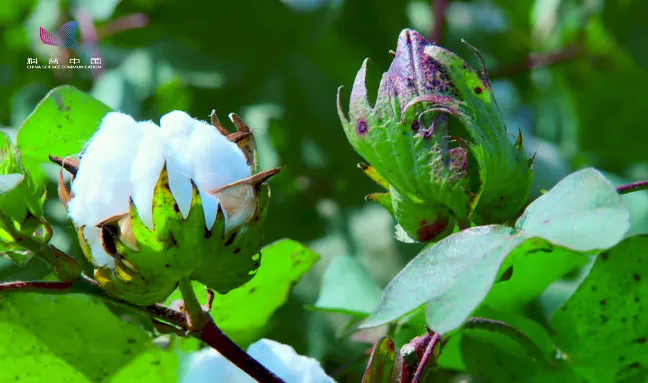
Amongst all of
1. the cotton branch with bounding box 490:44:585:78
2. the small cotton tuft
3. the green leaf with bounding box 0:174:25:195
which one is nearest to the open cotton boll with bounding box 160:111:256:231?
the small cotton tuft

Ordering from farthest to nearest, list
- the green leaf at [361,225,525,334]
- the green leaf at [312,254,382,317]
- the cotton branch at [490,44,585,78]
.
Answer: the cotton branch at [490,44,585,78], the green leaf at [312,254,382,317], the green leaf at [361,225,525,334]

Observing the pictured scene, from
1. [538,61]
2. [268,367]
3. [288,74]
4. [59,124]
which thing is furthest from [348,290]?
[538,61]

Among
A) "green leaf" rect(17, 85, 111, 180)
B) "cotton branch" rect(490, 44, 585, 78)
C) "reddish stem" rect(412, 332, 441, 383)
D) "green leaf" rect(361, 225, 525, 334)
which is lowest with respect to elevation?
"cotton branch" rect(490, 44, 585, 78)

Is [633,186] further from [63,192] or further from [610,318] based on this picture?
[63,192]

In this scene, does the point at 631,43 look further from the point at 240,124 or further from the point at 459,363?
the point at 240,124

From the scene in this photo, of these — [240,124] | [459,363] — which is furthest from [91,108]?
[459,363]

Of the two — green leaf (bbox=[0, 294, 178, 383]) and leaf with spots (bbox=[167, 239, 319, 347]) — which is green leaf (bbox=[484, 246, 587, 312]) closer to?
leaf with spots (bbox=[167, 239, 319, 347])

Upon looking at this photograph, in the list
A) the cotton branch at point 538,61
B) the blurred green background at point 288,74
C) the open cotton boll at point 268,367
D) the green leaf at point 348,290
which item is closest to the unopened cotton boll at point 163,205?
the open cotton boll at point 268,367
